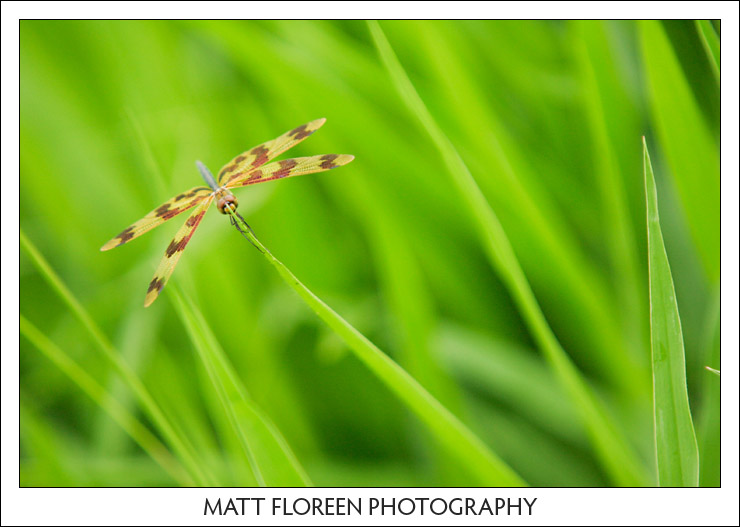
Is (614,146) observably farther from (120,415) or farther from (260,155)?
(120,415)

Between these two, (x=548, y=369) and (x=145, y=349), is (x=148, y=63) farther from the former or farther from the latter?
(x=548, y=369)

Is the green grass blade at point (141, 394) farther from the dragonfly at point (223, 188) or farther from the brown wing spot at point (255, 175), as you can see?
the brown wing spot at point (255, 175)

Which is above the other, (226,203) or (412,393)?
(226,203)

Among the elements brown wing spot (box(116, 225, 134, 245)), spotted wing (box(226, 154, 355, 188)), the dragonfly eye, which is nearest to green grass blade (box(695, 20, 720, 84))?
spotted wing (box(226, 154, 355, 188))

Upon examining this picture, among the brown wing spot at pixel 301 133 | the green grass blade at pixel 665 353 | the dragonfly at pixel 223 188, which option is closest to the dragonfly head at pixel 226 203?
the dragonfly at pixel 223 188

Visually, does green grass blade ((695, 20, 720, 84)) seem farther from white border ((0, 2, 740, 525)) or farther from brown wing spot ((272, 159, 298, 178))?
brown wing spot ((272, 159, 298, 178))

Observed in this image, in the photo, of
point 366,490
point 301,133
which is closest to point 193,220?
point 301,133
